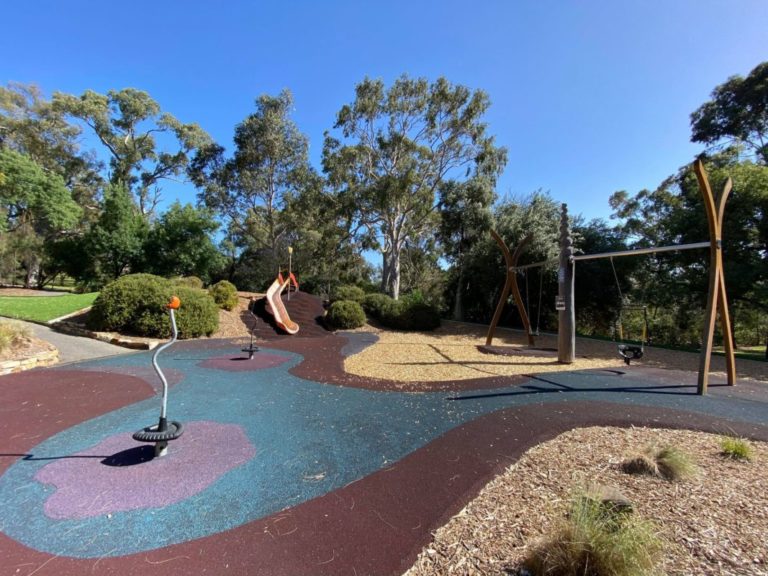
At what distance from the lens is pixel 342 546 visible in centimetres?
215

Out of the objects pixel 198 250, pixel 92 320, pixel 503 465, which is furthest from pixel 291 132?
pixel 503 465

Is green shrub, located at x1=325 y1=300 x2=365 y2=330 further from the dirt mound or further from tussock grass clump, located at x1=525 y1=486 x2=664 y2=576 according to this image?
tussock grass clump, located at x1=525 y1=486 x2=664 y2=576

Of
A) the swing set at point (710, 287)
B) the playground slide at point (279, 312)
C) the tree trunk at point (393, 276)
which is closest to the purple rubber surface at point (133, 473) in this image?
the swing set at point (710, 287)

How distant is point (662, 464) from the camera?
2.95 metres

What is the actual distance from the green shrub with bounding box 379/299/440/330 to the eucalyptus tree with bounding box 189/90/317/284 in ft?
38.5

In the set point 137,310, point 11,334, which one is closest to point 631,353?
point 137,310

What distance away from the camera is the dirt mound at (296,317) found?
40.3 ft

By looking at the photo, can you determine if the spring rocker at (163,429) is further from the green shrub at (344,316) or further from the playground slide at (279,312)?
the green shrub at (344,316)

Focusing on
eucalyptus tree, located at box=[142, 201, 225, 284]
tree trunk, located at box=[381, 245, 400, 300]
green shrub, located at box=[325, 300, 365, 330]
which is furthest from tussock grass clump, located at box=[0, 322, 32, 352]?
tree trunk, located at box=[381, 245, 400, 300]

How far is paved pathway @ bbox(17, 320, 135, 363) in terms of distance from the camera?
7.46 m

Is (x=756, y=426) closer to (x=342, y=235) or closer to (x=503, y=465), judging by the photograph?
(x=503, y=465)

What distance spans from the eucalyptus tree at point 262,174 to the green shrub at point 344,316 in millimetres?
11242

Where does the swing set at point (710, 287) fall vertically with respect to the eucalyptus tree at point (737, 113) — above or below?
below

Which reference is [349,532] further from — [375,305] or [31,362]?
[375,305]
